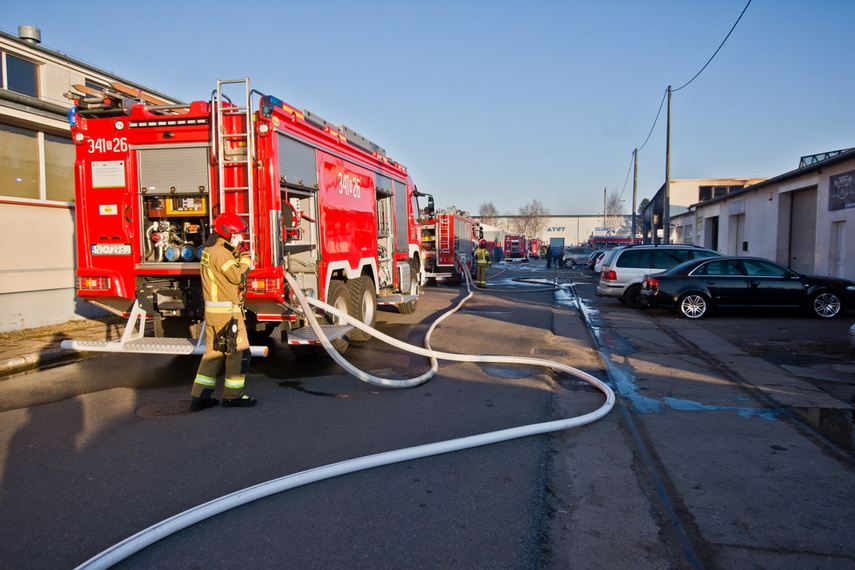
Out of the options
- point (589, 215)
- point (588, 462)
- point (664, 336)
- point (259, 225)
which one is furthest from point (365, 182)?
point (589, 215)

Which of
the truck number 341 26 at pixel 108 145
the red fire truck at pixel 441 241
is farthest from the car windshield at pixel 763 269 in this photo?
the red fire truck at pixel 441 241

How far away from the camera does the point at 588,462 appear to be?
167 inches

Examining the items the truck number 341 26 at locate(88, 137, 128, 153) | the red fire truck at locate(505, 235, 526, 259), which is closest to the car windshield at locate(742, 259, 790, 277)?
the truck number 341 26 at locate(88, 137, 128, 153)

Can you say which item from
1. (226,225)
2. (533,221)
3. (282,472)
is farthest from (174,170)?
(533,221)

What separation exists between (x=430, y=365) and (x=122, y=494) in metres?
4.29

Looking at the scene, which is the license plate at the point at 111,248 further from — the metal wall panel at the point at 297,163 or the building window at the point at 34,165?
the building window at the point at 34,165

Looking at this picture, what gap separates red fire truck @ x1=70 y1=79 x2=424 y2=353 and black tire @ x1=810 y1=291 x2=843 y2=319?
10016mm

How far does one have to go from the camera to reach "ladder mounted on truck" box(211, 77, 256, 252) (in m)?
6.31

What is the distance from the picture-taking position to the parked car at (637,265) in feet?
47.6

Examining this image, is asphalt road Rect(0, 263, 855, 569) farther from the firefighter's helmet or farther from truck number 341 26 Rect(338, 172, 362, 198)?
truck number 341 26 Rect(338, 172, 362, 198)

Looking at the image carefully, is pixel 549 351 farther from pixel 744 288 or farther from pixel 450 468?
pixel 744 288

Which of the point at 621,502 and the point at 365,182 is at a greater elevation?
the point at 365,182

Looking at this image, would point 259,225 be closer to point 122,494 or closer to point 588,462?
point 122,494

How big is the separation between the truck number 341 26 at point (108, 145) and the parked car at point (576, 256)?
35.8 m
